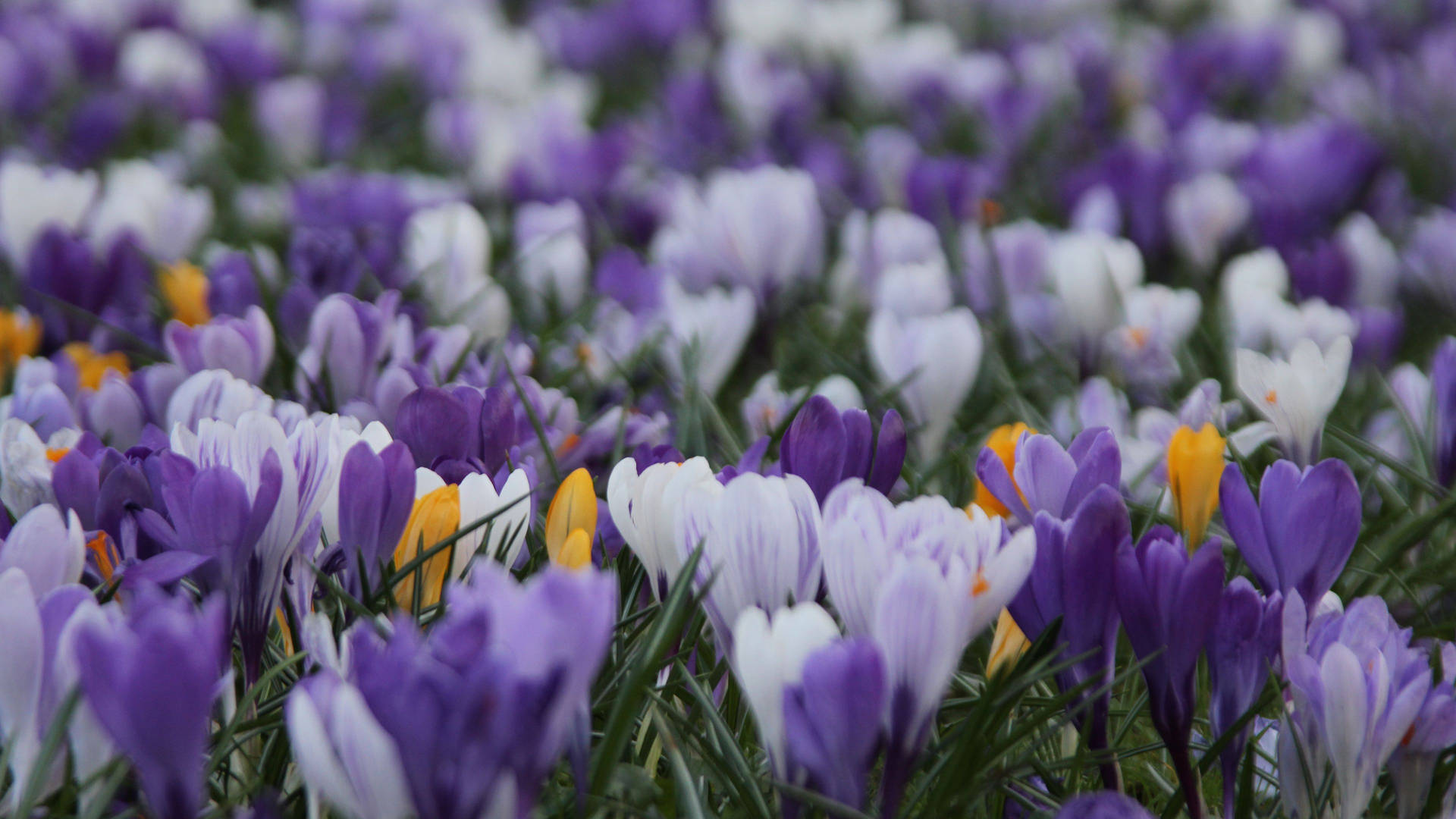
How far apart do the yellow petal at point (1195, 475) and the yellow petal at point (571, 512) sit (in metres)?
0.51

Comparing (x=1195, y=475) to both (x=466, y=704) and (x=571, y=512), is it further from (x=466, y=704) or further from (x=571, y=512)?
(x=466, y=704)

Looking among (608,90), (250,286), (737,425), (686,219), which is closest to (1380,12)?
(608,90)

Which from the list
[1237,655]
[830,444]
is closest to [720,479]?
[830,444]

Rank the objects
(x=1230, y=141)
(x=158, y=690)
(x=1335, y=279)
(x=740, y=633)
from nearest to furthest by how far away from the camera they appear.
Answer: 1. (x=158, y=690)
2. (x=740, y=633)
3. (x=1335, y=279)
4. (x=1230, y=141)

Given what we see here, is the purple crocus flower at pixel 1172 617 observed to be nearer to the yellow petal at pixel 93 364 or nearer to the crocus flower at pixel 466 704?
the crocus flower at pixel 466 704

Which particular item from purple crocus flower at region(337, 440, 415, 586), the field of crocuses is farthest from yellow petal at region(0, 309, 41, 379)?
purple crocus flower at region(337, 440, 415, 586)

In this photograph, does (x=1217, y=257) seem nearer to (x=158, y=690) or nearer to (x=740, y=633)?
(x=740, y=633)

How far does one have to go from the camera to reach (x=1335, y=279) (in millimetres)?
2455

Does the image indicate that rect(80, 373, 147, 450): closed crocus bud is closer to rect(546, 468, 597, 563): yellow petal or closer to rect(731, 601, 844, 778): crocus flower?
rect(546, 468, 597, 563): yellow petal

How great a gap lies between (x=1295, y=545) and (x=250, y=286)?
1564 millimetres

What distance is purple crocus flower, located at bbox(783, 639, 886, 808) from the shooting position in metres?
0.85

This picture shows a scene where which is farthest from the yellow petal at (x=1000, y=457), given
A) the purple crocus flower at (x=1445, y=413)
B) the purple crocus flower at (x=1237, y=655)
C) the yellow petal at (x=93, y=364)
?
the yellow petal at (x=93, y=364)

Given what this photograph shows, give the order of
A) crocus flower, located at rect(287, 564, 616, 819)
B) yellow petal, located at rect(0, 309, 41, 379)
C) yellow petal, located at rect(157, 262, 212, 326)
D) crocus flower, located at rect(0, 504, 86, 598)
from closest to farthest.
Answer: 1. crocus flower, located at rect(287, 564, 616, 819)
2. crocus flower, located at rect(0, 504, 86, 598)
3. yellow petal, located at rect(0, 309, 41, 379)
4. yellow petal, located at rect(157, 262, 212, 326)

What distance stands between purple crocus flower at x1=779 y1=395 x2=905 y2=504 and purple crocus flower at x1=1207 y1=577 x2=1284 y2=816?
13.0 inches
